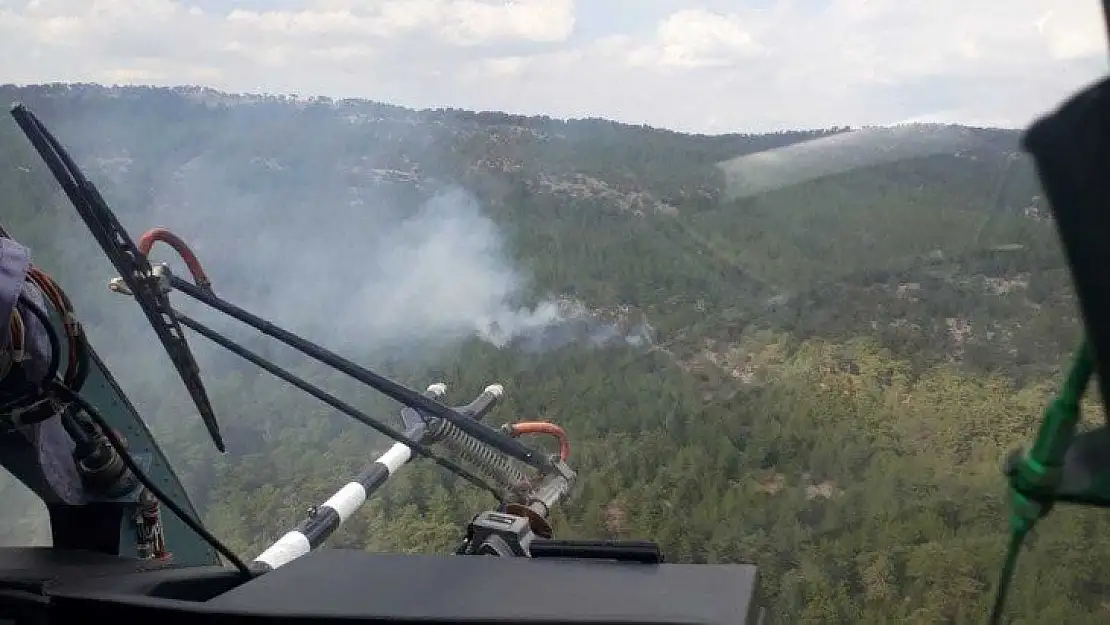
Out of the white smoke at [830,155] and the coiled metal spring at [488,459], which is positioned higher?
the white smoke at [830,155]

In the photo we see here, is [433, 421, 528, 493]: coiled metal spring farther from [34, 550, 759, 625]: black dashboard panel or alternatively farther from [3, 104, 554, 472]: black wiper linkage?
[34, 550, 759, 625]: black dashboard panel

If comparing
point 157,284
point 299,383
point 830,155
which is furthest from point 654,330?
point 157,284

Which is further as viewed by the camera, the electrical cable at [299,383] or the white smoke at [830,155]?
the white smoke at [830,155]

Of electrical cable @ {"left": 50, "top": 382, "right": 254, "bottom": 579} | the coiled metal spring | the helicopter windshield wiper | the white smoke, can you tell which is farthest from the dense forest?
electrical cable @ {"left": 50, "top": 382, "right": 254, "bottom": 579}

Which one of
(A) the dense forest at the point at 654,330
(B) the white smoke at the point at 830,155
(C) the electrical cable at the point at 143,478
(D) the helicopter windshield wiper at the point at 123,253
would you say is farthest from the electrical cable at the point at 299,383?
(B) the white smoke at the point at 830,155

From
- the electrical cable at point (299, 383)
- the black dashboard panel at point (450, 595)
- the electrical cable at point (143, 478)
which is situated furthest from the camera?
the electrical cable at point (299, 383)

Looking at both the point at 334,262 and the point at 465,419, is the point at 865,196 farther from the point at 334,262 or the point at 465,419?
the point at 334,262

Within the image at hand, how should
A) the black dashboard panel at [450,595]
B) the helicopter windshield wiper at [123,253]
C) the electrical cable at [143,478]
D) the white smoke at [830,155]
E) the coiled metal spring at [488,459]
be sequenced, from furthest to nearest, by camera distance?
the white smoke at [830,155] < the coiled metal spring at [488,459] < the helicopter windshield wiper at [123,253] < the electrical cable at [143,478] < the black dashboard panel at [450,595]

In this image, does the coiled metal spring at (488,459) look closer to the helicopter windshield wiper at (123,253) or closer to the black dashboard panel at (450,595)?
the helicopter windshield wiper at (123,253)
